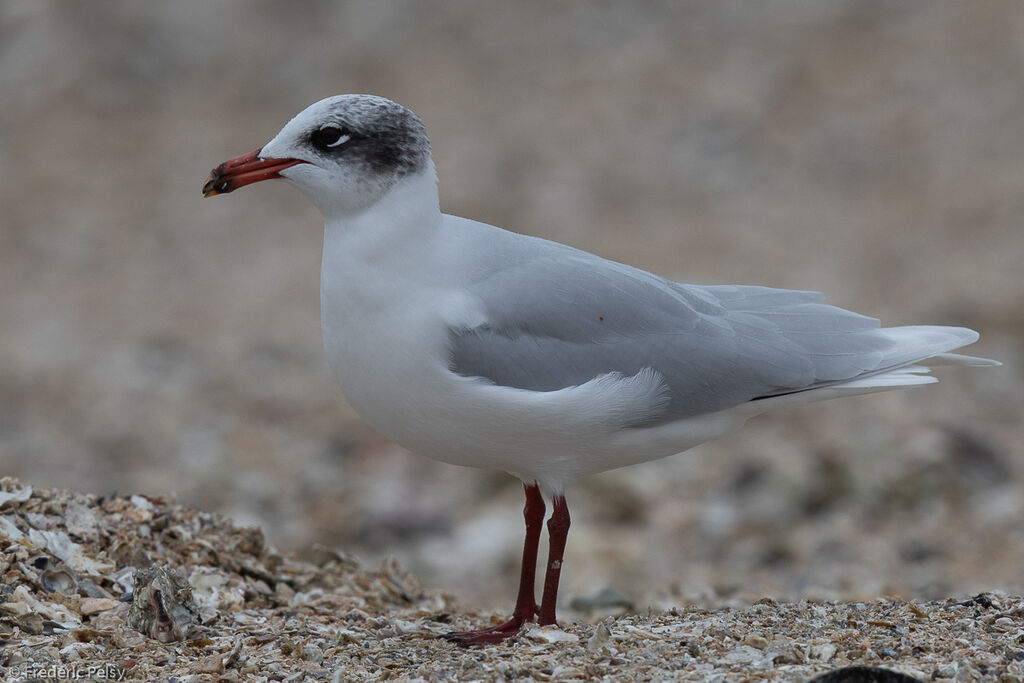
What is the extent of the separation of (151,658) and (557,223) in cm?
829

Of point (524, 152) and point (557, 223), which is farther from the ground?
point (524, 152)

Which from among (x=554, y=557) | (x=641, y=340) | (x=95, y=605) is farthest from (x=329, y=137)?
(x=95, y=605)

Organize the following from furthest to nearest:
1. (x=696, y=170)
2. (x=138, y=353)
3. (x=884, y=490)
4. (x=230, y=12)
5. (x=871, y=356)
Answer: (x=230, y=12) < (x=696, y=170) < (x=138, y=353) < (x=884, y=490) < (x=871, y=356)

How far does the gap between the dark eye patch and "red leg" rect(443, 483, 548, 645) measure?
1393mm

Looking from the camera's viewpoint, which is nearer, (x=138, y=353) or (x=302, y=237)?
(x=138, y=353)

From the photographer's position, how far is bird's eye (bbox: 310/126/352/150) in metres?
4.10

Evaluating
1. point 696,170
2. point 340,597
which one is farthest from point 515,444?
point 696,170

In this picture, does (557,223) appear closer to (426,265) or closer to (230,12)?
(230,12)

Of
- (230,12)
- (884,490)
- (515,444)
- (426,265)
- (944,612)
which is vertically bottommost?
(944,612)

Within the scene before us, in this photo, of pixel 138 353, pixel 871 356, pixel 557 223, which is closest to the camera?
pixel 871 356

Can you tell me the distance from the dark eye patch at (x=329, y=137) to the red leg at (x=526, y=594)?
1393mm

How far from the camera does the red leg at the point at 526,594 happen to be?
4.23m

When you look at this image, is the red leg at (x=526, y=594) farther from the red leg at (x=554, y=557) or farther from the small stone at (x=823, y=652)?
the small stone at (x=823, y=652)

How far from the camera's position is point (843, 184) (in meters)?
12.4
